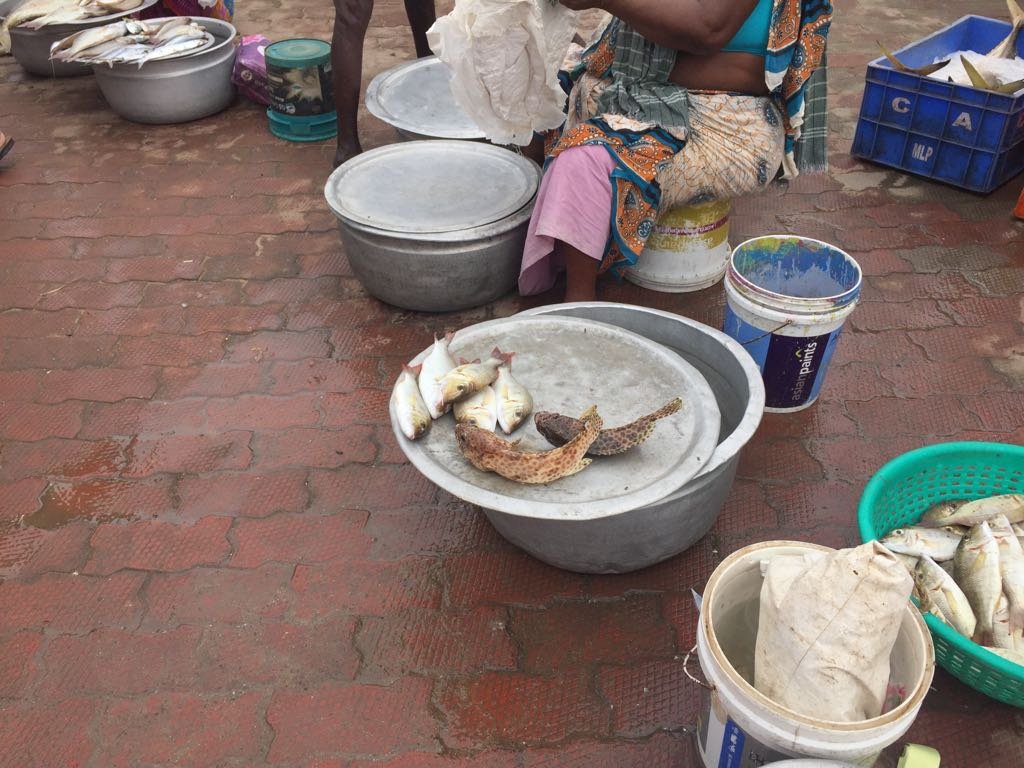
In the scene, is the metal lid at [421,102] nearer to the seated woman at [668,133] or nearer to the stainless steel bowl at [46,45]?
the seated woman at [668,133]

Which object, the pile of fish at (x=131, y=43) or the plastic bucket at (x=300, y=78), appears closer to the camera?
the plastic bucket at (x=300, y=78)

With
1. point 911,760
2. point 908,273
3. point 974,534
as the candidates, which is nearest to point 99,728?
point 911,760

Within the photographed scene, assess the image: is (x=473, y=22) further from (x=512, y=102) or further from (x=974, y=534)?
(x=974, y=534)

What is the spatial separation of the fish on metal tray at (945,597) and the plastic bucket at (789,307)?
2.79 feet

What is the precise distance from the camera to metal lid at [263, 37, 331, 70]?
4523mm

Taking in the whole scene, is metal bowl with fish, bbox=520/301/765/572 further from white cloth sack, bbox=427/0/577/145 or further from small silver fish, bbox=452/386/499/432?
white cloth sack, bbox=427/0/577/145

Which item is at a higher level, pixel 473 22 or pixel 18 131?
pixel 473 22

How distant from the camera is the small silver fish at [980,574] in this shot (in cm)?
199

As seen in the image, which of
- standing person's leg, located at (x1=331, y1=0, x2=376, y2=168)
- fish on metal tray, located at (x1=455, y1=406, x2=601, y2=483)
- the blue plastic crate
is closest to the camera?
fish on metal tray, located at (x1=455, y1=406, x2=601, y2=483)

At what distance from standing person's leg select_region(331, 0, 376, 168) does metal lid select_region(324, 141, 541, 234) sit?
748 mm

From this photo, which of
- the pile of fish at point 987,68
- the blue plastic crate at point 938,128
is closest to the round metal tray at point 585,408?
the blue plastic crate at point 938,128

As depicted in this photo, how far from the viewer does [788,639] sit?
155cm

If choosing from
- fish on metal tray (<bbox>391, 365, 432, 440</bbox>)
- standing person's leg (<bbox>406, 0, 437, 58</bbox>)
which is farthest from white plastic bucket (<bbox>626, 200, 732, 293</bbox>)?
standing person's leg (<bbox>406, 0, 437, 58</bbox>)

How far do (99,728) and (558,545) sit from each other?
48.6 inches
